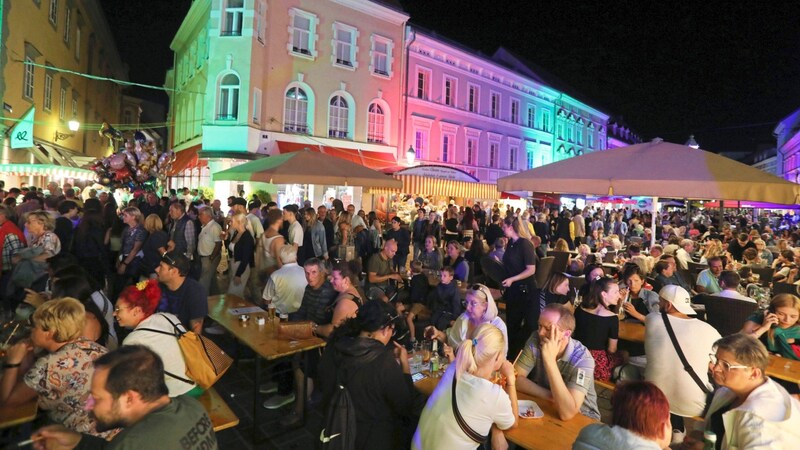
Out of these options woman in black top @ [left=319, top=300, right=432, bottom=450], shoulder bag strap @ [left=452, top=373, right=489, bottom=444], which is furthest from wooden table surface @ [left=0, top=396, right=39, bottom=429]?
shoulder bag strap @ [left=452, top=373, right=489, bottom=444]

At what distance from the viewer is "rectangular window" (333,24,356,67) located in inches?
837

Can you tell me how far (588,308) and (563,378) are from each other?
5.05ft

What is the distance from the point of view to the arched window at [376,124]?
2275 cm

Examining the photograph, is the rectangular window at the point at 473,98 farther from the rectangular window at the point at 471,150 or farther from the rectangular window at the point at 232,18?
the rectangular window at the point at 232,18

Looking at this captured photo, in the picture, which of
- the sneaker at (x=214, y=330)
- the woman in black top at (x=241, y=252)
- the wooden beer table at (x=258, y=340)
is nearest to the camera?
the wooden beer table at (x=258, y=340)

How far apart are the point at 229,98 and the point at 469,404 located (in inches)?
721

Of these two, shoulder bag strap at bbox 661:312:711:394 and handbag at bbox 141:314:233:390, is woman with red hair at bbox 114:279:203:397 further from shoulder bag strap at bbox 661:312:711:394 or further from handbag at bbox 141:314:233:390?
shoulder bag strap at bbox 661:312:711:394

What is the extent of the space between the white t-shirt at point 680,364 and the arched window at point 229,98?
17.7 meters

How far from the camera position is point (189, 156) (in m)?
20.3

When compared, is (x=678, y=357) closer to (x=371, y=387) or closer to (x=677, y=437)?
(x=677, y=437)

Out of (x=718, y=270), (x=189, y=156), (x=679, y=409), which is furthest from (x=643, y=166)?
(x=189, y=156)

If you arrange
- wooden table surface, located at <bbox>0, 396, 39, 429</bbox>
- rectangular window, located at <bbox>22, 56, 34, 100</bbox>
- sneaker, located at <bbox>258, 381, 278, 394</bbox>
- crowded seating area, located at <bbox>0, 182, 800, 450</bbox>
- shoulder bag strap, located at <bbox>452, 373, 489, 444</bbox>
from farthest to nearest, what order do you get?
rectangular window, located at <bbox>22, 56, 34, 100</bbox>, sneaker, located at <bbox>258, 381, 278, 394</bbox>, wooden table surface, located at <bbox>0, 396, 39, 429</bbox>, shoulder bag strap, located at <bbox>452, 373, 489, 444</bbox>, crowded seating area, located at <bbox>0, 182, 800, 450</bbox>

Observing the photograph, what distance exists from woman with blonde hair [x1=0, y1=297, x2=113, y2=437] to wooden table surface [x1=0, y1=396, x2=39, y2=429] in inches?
1.9

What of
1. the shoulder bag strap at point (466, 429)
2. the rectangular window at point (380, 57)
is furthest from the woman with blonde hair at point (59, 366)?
the rectangular window at point (380, 57)
